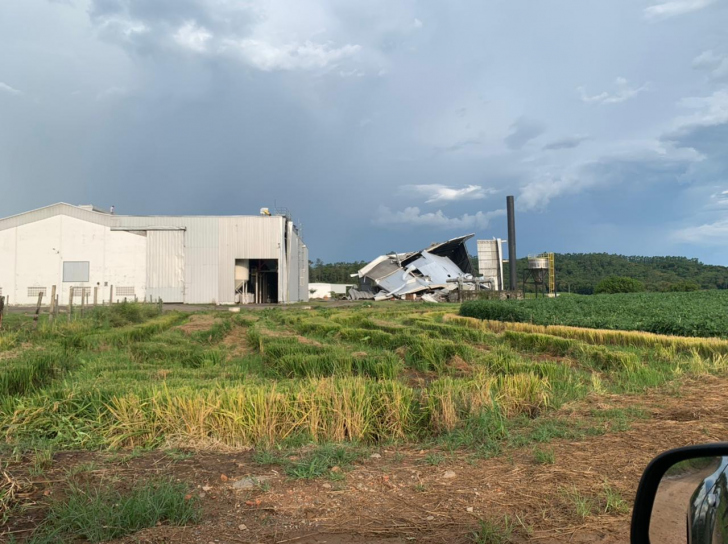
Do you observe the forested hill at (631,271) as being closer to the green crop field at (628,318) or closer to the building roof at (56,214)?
the green crop field at (628,318)

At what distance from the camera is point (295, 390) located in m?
6.54

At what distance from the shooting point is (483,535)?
3.13m

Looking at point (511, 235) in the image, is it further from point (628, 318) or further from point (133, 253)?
point (133, 253)

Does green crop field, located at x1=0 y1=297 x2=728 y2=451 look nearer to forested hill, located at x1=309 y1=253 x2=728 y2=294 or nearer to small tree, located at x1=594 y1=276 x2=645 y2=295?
small tree, located at x1=594 y1=276 x2=645 y2=295

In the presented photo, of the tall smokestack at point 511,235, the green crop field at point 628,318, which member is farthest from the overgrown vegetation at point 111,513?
the tall smokestack at point 511,235

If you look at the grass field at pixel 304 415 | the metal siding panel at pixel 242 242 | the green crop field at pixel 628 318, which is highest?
the metal siding panel at pixel 242 242

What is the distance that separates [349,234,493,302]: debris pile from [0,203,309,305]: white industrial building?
16.6m

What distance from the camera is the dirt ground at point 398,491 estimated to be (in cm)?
327

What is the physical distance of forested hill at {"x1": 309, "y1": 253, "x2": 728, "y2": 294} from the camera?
80.8m

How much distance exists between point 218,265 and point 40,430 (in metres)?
34.0

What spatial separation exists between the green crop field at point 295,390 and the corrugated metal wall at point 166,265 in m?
25.1

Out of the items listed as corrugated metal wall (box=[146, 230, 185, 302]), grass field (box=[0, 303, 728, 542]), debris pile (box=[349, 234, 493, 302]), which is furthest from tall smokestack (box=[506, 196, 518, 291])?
grass field (box=[0, 303, 728, 542])

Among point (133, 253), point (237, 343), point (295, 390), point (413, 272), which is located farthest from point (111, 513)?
point (413, 272)

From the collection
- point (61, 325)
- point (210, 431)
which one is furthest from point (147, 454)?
point (61, 325)
